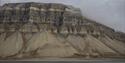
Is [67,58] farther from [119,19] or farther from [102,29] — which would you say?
[119,19]

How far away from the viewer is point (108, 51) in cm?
468

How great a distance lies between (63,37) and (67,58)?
1.25 ft

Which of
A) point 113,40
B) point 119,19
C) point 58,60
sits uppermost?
point 119,19

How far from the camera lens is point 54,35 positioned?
4691 millimetres

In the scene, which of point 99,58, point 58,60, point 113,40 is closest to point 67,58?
point 58,60

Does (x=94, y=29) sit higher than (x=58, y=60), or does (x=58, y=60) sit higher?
(x=94, y=29)

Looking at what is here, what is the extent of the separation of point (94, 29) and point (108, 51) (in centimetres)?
46

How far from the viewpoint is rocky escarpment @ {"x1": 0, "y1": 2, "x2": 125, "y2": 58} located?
15.3 ft

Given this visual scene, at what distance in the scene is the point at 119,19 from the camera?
15.5ft

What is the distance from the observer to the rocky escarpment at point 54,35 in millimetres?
4668

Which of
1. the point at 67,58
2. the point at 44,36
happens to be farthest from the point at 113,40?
the point at 44,36

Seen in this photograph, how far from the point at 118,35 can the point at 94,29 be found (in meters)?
0.45

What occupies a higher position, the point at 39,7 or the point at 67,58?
the point at 39,7

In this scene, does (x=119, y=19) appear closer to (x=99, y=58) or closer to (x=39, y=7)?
(x=99, y=58)
